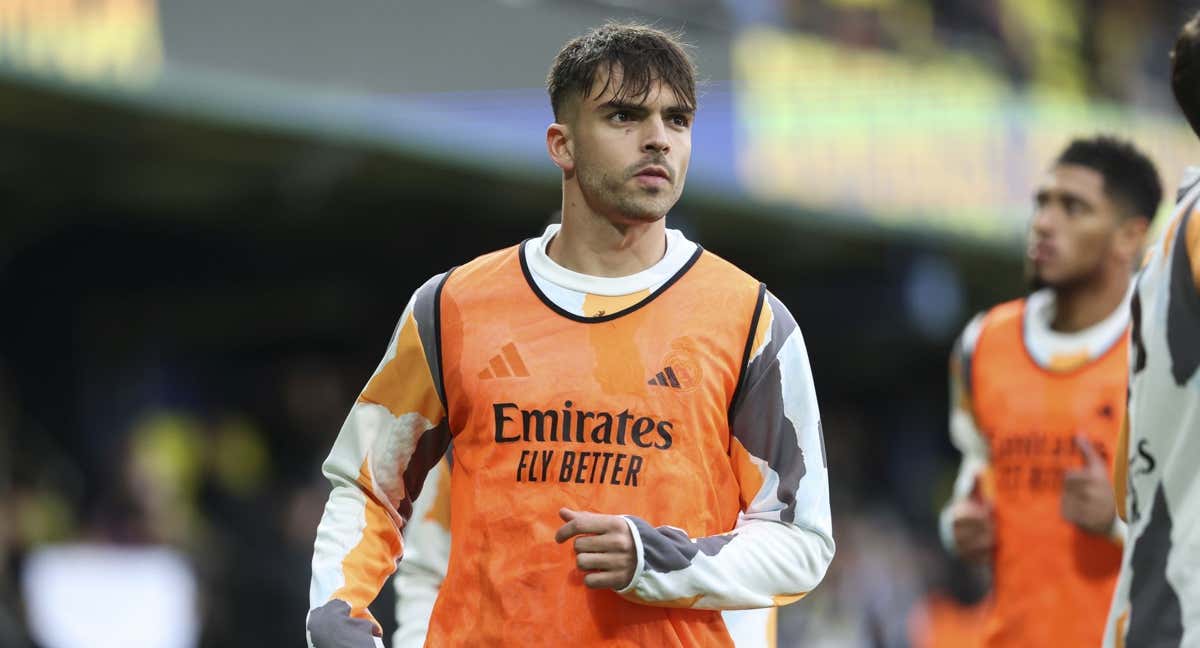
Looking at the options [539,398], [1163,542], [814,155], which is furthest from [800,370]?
[814,155]

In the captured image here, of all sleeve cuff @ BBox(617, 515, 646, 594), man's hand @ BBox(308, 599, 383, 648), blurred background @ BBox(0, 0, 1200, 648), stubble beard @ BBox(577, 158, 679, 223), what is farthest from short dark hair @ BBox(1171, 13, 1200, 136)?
blurred background @ BBox(0, 0, 1200, 648)

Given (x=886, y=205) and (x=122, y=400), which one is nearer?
(x=886, y=205)

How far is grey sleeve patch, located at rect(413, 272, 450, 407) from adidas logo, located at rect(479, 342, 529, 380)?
134 millimetres

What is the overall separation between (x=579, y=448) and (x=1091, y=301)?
2.71m

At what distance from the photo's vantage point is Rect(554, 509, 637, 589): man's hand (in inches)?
140

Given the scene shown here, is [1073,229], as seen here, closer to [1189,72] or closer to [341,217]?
[1189,72]

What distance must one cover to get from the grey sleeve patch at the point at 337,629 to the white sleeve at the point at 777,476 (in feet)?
2.23

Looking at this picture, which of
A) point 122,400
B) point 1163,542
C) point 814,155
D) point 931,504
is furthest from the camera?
point 931,504

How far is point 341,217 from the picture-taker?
13.4 meters

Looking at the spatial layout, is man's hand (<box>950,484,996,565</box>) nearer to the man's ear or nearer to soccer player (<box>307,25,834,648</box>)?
soccer player (<box>307,25,834,648</box>)

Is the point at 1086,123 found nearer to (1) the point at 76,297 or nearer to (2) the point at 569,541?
(1) the point at 76,297

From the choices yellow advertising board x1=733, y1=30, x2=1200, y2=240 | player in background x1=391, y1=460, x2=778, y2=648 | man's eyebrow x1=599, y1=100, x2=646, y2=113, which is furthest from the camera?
yellow advertising board x1=733, y1=30, x2=1200, y2=240

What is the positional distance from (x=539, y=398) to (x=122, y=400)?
Answer: 12.1m

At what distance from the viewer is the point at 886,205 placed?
14141 mm
